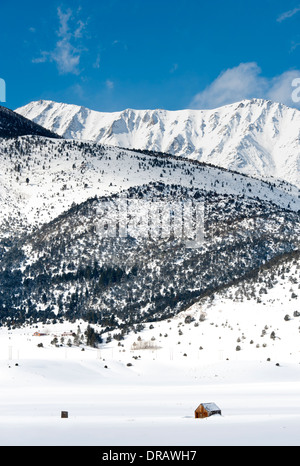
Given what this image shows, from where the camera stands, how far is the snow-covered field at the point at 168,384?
26.2 meters

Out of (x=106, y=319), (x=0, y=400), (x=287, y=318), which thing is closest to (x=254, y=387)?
(x=0, y=400)

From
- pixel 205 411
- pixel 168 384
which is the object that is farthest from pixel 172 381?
pixel 205 411

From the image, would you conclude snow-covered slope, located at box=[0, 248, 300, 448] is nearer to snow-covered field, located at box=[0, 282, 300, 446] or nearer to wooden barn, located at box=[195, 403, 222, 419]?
snow-covered field, located at box=[0, 282, 300, 446]

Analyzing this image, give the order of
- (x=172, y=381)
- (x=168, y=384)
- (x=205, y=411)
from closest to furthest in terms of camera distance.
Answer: (x=205, y=411) < (x=168, y=384) < (x=172, y=381)

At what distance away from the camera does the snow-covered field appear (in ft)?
86.1

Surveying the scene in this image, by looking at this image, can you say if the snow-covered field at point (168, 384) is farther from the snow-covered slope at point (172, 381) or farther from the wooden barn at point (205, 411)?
the wooden barn at point (205, 411)

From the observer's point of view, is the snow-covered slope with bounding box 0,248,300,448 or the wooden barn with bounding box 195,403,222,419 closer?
the snow-covered slope with bounding box 0,248,300,448

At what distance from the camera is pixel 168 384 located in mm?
71500

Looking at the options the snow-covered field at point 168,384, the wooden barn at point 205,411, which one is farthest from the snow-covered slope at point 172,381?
the wooden barn at point 205,411

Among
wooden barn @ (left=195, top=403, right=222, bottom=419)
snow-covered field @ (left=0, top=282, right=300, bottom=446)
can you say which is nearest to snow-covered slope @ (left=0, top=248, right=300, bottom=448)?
snow-covered field @ (left=0, top=282, right=300, bottom=446)

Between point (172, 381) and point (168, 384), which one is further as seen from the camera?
point (172, 381)

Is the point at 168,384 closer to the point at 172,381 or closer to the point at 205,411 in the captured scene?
the point at 172,381
